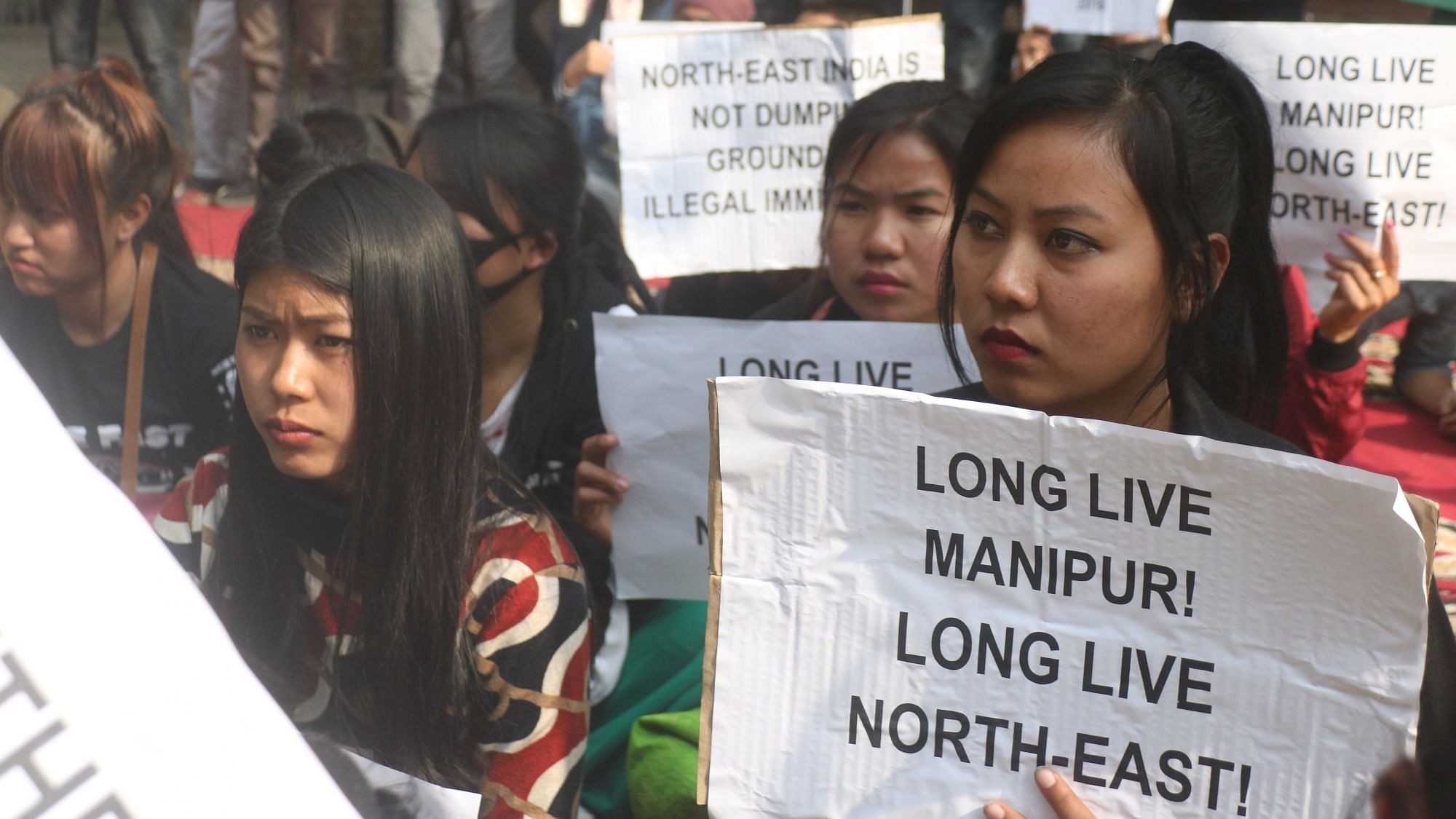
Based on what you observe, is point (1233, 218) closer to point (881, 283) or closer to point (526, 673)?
point (881, 283)

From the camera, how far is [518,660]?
5.82 feet

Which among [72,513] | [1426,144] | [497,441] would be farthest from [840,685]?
[1426,144]

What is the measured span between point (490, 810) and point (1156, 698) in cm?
90

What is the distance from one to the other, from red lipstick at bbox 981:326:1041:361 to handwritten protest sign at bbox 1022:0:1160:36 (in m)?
2.70

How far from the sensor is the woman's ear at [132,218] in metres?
2.93

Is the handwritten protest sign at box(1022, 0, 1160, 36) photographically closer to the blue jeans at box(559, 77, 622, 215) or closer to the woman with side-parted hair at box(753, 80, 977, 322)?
the woman with side-parted hair at box(753, 80, 977, 322)

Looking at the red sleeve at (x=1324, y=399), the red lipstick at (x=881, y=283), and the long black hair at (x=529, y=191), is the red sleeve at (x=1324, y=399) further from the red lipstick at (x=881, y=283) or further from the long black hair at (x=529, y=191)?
the long black hair at (x=529, y=191)

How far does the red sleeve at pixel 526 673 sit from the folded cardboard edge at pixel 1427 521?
104 centimetres

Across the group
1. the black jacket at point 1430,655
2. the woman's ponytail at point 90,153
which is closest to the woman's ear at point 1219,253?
the black jacket at point 1430,655

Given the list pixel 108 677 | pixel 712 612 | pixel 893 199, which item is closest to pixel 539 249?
pixel 893 199

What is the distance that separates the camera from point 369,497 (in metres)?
1.81

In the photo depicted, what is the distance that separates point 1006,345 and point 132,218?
2.13 metres

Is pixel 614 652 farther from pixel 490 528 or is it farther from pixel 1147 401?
pixel 1147 401

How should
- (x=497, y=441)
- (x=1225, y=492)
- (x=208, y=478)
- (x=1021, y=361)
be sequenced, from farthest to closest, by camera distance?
(x=497, y=441) → (x=208, y=478) → (x=1021, y=361) → (x=1225, y=492)
